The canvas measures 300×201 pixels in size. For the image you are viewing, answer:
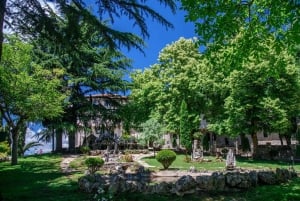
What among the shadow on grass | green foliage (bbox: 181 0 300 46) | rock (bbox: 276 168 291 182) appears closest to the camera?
the shadow on grass

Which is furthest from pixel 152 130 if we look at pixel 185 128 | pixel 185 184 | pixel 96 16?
pixel 96 16

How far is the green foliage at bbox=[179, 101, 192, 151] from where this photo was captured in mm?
28141

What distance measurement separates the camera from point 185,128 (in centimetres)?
2827

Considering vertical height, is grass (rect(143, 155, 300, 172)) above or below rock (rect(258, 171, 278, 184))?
below

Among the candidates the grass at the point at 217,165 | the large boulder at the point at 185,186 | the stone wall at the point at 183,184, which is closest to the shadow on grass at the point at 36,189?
the stone wall at the point at 183,184

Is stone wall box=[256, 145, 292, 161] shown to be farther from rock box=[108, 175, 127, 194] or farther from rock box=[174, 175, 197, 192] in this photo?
rock box=[108, 175, 127, 194]

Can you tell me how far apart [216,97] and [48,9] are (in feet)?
70.7

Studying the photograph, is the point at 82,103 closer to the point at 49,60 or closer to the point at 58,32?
the point at 49,60

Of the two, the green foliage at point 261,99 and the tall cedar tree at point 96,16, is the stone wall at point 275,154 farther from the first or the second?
the tall cedar tree at point 96,16

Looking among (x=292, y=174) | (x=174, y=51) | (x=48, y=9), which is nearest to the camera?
(x=48, y=9)

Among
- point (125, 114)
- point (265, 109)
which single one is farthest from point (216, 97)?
point (125, 114)

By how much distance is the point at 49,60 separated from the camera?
28031 millimetres

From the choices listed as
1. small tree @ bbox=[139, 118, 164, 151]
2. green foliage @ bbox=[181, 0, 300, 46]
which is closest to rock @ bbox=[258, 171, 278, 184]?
green foliage @ bbox=[181, 0, 300, 46]

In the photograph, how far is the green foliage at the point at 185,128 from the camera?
2814 cm
